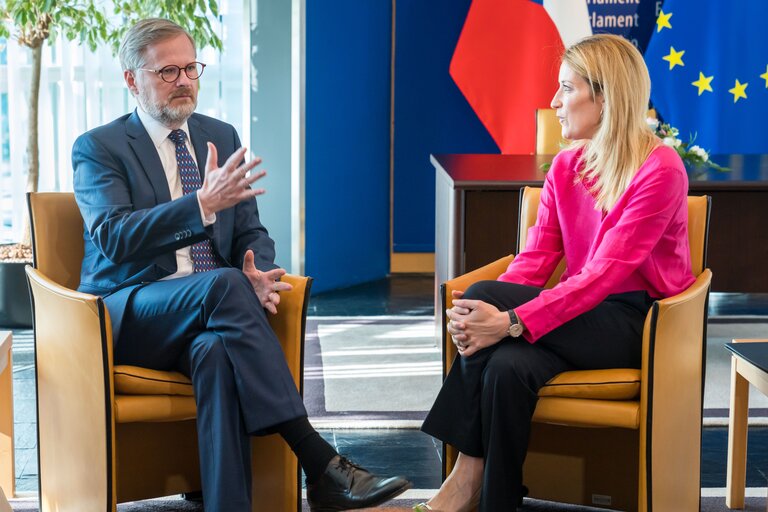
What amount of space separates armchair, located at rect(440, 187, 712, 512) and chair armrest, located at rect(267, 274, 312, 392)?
37cm

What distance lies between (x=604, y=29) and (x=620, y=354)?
14.2 feet

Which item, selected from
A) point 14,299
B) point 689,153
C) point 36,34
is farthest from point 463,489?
point 36,34

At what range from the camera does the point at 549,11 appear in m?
6.39

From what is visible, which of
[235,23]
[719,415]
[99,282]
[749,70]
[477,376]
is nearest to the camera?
[477,376]

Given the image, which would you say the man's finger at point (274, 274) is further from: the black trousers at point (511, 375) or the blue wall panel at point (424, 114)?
the blue wall panel at point (424, 114)

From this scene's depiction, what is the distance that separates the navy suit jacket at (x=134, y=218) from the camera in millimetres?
2676

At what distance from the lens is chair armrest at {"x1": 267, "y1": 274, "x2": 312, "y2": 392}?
2711mm

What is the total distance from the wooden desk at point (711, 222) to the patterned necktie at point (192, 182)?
4.36 feet

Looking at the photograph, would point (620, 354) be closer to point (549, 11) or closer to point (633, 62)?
point (633, 62)

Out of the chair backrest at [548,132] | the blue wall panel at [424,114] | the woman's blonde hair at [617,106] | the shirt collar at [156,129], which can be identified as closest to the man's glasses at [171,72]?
the shirt collar at [156,129]

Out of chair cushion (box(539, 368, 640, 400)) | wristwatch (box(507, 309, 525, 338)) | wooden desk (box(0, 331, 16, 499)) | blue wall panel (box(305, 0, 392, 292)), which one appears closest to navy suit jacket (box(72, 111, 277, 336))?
wooden desk (box(0, 331, 16, 499))

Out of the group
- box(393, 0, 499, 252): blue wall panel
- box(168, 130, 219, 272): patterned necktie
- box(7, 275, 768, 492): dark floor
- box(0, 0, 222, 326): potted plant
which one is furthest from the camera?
box(393, 0, 499, 252): blue wall panel

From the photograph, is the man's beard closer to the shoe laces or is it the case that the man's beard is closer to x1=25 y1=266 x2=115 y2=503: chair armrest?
x1=25 y1=266 x2=115 y2=503: chair armrest

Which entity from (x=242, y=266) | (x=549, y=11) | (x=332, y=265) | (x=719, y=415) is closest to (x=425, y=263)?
(x=332, y=265)
